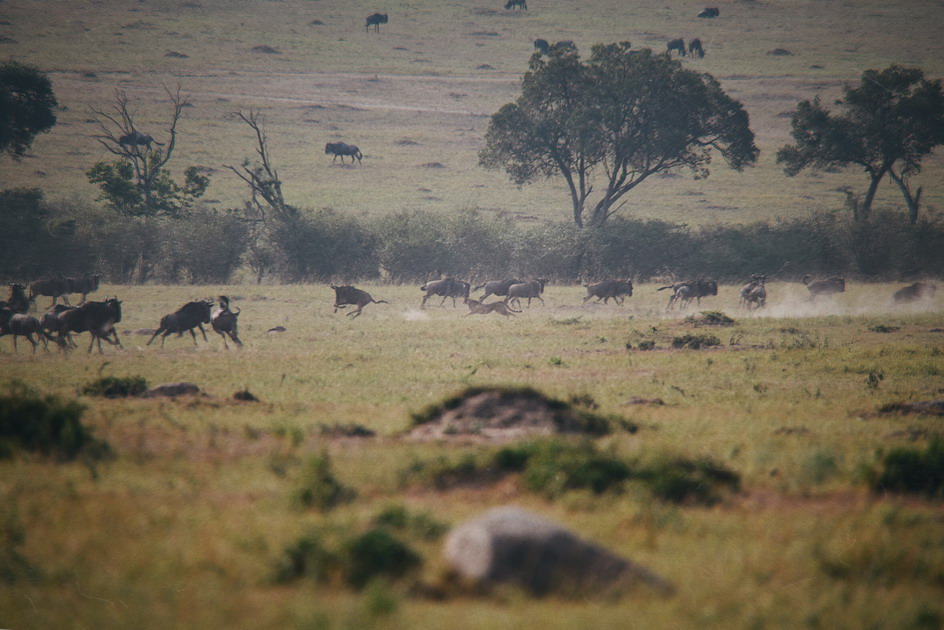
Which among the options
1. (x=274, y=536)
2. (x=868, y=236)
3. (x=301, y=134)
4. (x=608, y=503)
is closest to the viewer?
(x=274, y=536)

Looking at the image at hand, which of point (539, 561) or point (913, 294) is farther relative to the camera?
point (913, 294)

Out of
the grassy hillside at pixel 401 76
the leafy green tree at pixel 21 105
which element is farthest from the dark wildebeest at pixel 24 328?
the grassy hillside at pixel 401 76

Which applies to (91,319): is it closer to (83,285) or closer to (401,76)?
(83,285)

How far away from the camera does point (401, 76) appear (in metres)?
106

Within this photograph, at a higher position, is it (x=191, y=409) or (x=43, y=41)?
(x=43, y=41)

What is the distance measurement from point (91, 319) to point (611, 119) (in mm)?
39565

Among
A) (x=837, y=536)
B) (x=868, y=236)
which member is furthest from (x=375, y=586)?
(x=868, y=236)

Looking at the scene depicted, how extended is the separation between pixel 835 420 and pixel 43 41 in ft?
347

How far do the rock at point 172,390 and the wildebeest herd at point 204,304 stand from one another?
804 centimetres

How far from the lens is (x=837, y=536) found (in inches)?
314

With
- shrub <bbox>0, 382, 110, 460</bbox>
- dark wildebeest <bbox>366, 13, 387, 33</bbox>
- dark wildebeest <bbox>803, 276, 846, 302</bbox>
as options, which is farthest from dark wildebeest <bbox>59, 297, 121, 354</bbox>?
dark wildebeest <bbox>366, 13, 387, 33</bbox>

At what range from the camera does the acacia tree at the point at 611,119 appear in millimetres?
54000

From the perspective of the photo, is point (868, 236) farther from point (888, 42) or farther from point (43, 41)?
Result: point (43, 41)

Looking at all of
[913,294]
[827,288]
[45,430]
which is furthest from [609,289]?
[45,430]
